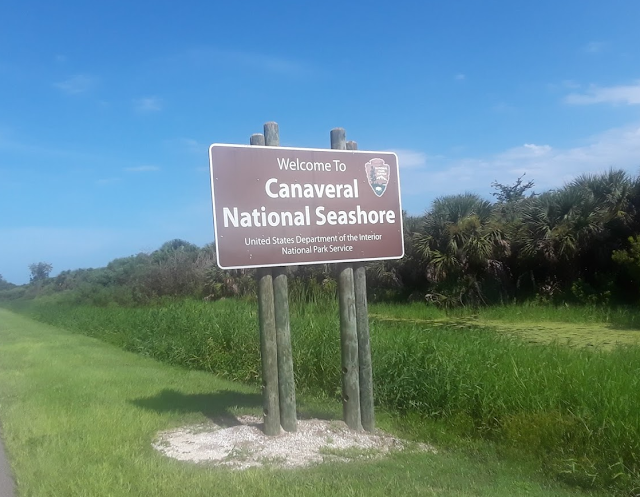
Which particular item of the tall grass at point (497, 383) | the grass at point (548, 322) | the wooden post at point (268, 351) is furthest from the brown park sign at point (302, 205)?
the grass at point (548, 322)

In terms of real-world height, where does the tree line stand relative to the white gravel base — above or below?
above

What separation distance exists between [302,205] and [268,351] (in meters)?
1.53

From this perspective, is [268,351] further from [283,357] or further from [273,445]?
[273,445]

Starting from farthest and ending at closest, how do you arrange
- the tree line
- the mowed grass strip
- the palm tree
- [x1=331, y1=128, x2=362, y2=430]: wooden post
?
the palm tree
the tree line
[x1=331, y1=128, x2=362, y2=430]: wooden post
the mowed grass strip

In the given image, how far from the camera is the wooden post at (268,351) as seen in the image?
6602mm

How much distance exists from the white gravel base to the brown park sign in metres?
1.75

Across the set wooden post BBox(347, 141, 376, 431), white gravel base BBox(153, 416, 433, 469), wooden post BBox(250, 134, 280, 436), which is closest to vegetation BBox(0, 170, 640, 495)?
wooden post BBox(347, 141, 376, 431)

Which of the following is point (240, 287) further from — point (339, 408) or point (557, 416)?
point (557, 416)

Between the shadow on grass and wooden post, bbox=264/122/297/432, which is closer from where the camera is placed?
wooden post, bbox=264/122/297/432

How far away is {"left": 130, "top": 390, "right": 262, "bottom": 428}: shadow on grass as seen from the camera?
25.8 feet

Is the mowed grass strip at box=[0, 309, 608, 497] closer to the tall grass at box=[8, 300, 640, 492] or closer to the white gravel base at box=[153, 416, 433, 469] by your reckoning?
the white gravel base at box=[153, 416, 433, 469]

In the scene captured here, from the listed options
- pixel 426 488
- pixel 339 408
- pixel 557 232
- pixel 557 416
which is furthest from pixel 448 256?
pixel 426 488

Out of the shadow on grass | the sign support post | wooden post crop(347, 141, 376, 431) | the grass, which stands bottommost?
the shadow on grass

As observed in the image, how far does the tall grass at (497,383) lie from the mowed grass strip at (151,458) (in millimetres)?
472
